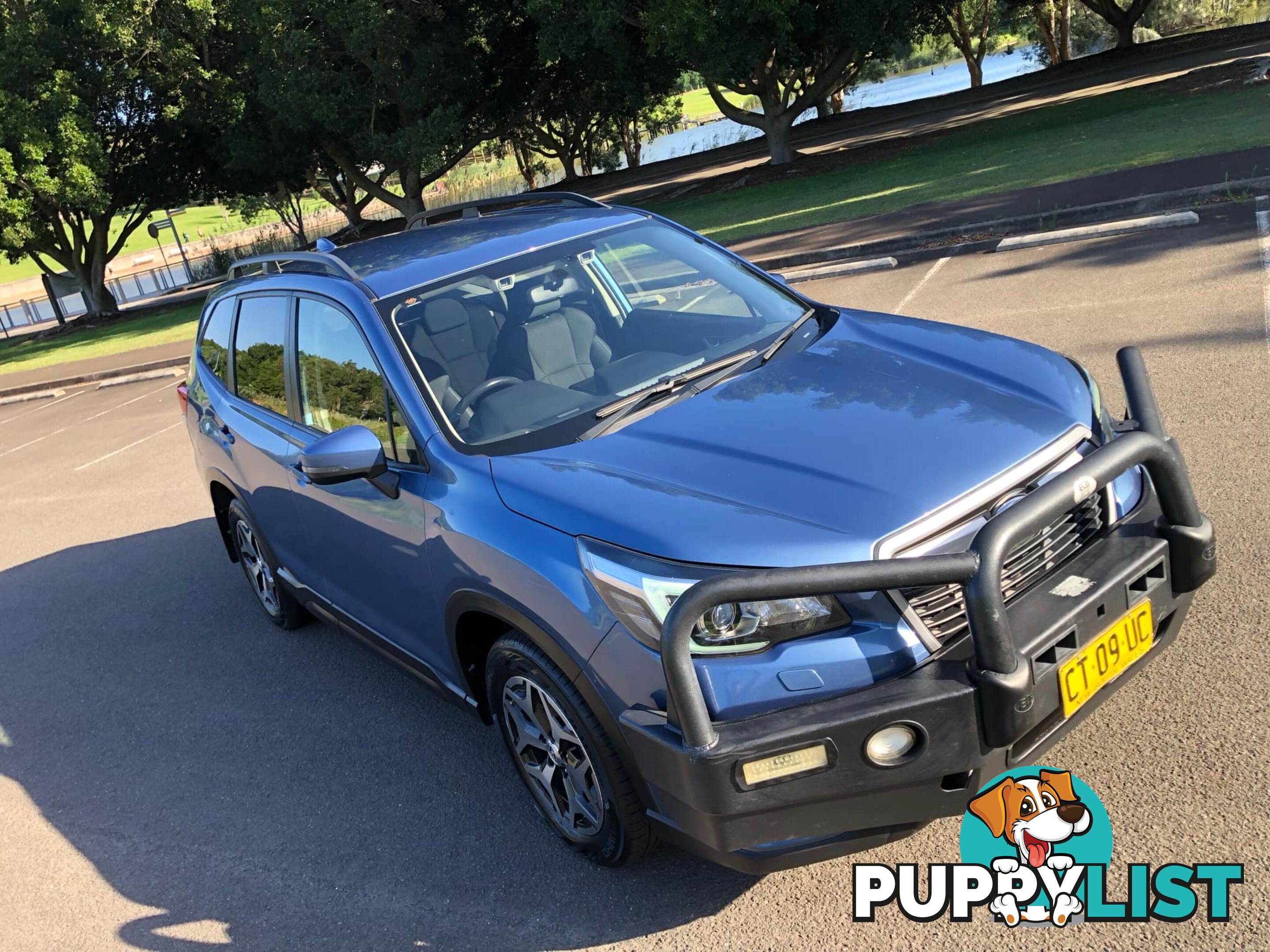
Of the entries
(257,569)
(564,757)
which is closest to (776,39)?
(257,569)

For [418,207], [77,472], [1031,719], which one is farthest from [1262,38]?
[1031,719]

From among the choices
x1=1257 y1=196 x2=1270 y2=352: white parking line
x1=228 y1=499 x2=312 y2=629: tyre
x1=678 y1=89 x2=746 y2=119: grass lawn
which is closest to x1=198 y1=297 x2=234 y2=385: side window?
x1=228 y1=499 x2=312 y2=629: tyre

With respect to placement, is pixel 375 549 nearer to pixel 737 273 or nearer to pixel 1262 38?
pixel 737 273

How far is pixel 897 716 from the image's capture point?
8.34ft

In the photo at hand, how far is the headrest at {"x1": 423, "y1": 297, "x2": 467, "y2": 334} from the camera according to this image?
159 inches

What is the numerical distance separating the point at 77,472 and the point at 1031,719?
35.4 feet

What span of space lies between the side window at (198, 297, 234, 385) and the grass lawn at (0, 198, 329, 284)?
70.4m

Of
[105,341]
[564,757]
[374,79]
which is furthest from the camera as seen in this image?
[374,79]

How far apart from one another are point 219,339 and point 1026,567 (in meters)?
4.50

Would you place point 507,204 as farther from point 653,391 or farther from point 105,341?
point 105,341

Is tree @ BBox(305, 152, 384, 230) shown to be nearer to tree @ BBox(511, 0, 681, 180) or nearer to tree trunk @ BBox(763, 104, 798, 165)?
tree @ BBox(511, 0, 681, 180)

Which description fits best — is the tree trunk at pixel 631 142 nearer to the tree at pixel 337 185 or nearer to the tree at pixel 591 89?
the tree at pixel 591 89

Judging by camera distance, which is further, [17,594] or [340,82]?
[340,82]

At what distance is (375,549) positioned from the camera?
401cm
